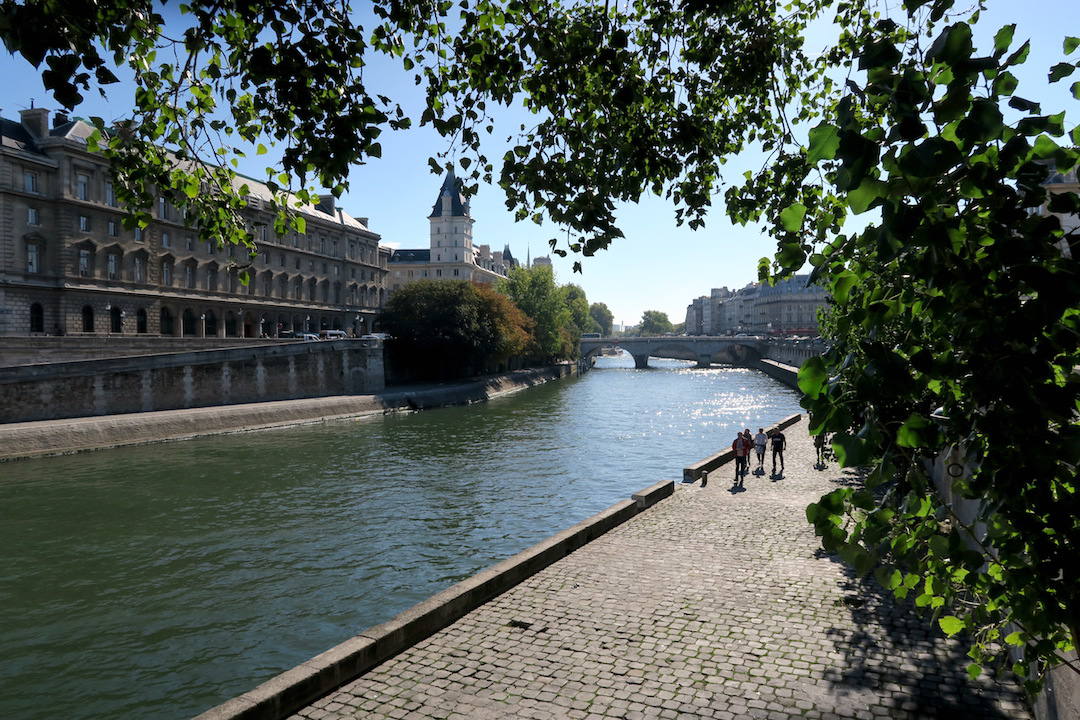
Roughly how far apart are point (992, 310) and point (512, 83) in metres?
5.01

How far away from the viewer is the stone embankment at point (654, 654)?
6.79 m

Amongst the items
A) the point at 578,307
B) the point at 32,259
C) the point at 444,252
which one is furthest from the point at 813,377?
the point at 444,252

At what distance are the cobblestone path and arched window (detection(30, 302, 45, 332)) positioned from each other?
43.7 m

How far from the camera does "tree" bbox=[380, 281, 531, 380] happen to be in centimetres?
5334

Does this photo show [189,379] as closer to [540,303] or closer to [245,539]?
[245,539]

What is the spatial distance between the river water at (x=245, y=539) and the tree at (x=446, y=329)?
Answer: 19402 millimetres

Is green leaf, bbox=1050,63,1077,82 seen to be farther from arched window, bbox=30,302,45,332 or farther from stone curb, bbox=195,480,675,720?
arched window, bbox=30,302,45,332

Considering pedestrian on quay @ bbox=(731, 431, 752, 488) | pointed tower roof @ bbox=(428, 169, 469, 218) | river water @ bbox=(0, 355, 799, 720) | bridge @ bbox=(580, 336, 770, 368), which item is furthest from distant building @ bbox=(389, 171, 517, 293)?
pedestrian on quay @ bbox=(731, 431, 752, 488)

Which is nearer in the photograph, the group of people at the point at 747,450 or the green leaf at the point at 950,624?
the green leaf at the point at 950,624

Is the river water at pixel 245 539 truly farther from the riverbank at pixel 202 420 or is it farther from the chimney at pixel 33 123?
the chimney at pixel 33 123

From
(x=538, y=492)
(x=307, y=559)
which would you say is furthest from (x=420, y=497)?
(x=307, y=559)

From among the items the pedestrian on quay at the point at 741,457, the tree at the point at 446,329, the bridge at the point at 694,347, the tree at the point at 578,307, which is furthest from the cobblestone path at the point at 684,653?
the bridge at the point at 694,347

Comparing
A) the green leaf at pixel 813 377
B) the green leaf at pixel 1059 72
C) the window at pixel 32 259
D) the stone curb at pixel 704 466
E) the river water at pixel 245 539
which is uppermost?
the window at pixel 32 259

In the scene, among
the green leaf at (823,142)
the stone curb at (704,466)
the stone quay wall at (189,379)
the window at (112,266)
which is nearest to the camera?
the green leaf at (823,142)
